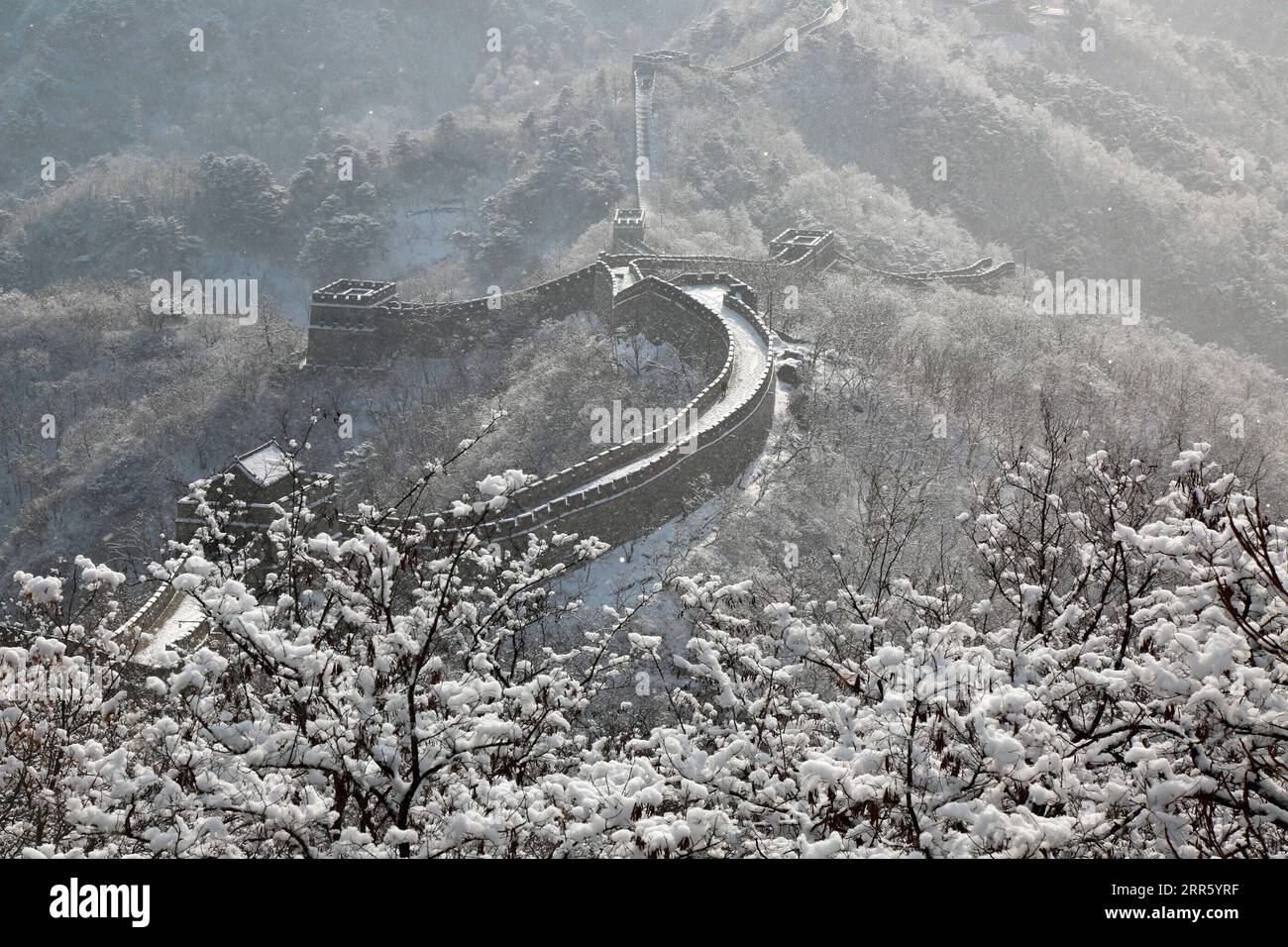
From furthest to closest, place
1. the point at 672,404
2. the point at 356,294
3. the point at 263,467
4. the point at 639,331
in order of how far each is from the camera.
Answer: the point at 356,294 → the point at 639,331 → the point at 672,404 → the point at 263,467

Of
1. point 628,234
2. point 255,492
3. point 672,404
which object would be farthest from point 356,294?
point 255,492

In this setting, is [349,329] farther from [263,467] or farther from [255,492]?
[255,492]

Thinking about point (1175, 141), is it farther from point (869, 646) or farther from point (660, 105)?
point (869, 646)

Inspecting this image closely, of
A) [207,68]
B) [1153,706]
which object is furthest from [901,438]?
[207,68]

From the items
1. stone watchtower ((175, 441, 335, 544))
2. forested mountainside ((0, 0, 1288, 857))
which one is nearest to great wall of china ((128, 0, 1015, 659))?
forested mountainside ((0, 0, 1288, 857))
